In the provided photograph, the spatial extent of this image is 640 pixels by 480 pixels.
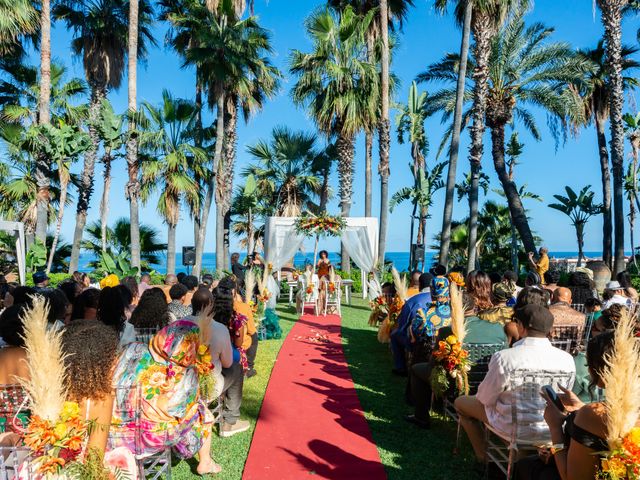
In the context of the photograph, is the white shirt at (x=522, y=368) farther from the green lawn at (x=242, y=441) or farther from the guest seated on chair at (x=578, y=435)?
the green lawn at (x=242, y=441)

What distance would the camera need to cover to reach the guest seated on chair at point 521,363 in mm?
3330

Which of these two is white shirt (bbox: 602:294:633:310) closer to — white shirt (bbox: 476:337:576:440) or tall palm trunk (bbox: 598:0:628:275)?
white shirt (bbox: 476:337:576:440)

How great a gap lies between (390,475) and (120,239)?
16944 mm

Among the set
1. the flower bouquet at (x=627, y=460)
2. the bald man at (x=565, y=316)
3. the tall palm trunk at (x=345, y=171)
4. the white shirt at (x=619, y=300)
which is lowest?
the flower bouquet at (x=627, y=460)

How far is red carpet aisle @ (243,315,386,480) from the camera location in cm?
400

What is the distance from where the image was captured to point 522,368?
10.8ft

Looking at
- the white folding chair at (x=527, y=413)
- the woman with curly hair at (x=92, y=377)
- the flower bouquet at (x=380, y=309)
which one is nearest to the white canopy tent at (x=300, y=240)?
the flower bouquet at (x=380, y=309)

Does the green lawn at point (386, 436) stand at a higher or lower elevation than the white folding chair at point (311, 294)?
lower

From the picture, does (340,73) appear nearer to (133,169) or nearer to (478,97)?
(478,97)

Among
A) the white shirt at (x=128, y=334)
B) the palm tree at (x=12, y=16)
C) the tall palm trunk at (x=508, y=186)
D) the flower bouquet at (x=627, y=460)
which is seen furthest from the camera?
the tall palm trunk at (x=508, y=186)

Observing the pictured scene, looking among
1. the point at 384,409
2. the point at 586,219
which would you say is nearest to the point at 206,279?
the point at 384,409

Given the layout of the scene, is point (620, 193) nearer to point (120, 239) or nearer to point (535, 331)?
point (535, 331)

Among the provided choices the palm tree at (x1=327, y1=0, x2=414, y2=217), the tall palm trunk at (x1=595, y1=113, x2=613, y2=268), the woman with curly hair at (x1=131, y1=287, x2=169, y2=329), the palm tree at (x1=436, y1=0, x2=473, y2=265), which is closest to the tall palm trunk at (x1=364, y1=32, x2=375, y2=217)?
the palm tree at (x1=327, y1=0, x2=414, y2=217)

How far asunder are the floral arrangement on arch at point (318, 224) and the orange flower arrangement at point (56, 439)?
1230 centimetres
